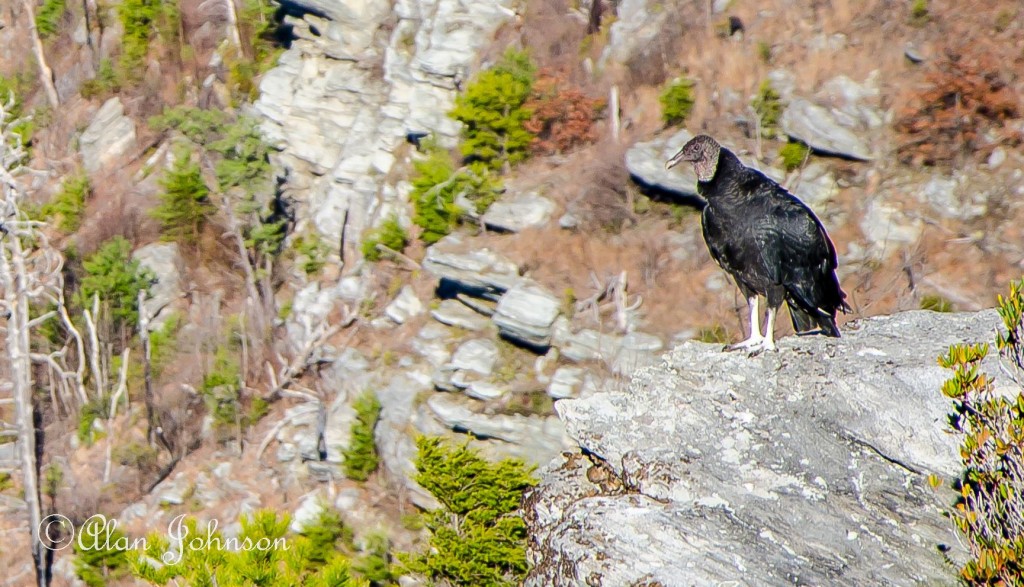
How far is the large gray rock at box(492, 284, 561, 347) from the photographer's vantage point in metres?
17.2

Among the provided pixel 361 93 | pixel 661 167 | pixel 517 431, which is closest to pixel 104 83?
pixel 361 93

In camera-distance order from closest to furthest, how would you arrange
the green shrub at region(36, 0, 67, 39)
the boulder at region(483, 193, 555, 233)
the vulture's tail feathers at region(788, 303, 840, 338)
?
the vulture's tail feathers at region(788, 303, 840, 338), the boulder at region(483, 193, 555, 233), the green shrub at region(36, 0, 67, 39)

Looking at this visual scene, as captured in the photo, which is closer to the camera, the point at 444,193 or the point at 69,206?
the point at 444,193

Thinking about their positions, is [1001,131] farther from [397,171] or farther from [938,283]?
[397,171]

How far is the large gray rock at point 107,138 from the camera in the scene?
27453mm

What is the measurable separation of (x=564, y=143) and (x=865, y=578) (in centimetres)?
1721

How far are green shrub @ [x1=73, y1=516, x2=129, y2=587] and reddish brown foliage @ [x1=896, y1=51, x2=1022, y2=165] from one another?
1482 centimetres

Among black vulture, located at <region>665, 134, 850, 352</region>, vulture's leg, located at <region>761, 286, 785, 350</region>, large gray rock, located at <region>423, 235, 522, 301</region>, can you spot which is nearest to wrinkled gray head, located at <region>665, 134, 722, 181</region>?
black vulture, located at <region>665, 134, 850, 352</region>

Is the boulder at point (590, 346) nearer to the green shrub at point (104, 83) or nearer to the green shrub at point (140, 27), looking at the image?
the green shrub at point (140, 27)

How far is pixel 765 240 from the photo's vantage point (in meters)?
6.56

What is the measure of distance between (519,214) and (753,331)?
13.3 meters

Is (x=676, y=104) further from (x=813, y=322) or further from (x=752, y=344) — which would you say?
(x=752, y=344)

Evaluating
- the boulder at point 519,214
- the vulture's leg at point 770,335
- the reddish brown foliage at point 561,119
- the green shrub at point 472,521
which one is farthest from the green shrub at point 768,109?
the vulture's leg at point 770,335

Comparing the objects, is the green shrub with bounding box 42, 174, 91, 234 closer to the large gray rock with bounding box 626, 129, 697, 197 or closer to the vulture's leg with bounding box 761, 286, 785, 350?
the large gray rock with bounding box 626, 129, 697, 197
